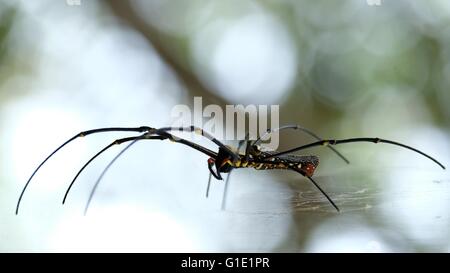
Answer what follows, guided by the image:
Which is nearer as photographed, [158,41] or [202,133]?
[202,133]

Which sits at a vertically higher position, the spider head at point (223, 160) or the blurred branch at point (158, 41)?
the blurred branch at point (158, 41)

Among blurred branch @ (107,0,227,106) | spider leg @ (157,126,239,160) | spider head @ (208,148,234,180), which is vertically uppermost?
blurred branch @ (107,0,227,106)

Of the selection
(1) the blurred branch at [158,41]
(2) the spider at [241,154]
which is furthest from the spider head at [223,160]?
(1) the blurred branch at [158,41]

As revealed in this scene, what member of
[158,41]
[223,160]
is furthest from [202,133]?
[158,41]

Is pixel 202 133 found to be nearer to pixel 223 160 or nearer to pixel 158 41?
pixel 223 160

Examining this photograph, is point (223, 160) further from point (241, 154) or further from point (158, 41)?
point (158, 41)

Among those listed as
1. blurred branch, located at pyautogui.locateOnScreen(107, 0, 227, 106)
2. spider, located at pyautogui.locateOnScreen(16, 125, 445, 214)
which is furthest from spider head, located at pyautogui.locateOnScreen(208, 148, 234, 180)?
blurred branch, located at pyautogui.locateOnScreen(107, 0, 227, 106)

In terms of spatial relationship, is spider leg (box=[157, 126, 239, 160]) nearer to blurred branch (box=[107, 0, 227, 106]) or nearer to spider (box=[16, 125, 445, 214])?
spider (box=[16, 125, 445, 214])

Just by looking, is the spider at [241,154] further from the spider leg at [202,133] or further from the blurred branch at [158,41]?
the blurred branch at [158,41]

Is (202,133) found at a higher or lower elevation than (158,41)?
lower

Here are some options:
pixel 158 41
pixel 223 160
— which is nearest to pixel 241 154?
pixel 223 160
